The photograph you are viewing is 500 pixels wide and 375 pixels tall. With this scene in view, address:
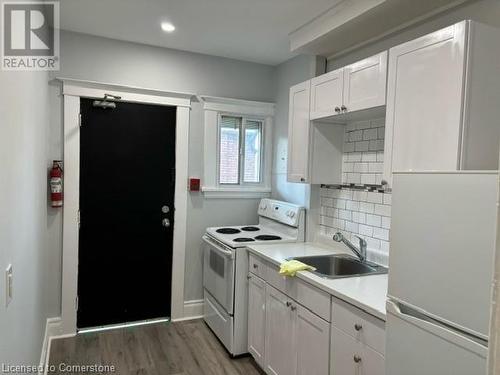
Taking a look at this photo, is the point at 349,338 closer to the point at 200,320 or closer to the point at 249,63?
the point at 200,320

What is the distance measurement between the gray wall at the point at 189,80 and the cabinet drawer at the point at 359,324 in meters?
2.02

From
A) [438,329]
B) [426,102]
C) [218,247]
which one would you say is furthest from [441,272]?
[218,247]

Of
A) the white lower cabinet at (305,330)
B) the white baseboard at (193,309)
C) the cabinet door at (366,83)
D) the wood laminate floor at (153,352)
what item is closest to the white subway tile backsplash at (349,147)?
the cabinet door at (366,83)

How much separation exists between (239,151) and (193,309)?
171cm

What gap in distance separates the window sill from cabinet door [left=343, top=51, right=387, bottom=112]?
66.6 inches

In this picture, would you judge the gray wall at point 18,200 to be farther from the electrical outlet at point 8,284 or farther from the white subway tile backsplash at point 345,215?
the white subway tile backsplash at point 345,215

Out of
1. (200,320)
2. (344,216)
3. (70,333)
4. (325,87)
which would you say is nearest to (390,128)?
(325,87)

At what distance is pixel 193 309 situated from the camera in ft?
12.0

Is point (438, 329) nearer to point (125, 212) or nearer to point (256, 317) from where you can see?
point (256, 317)

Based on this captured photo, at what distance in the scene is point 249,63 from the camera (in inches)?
149

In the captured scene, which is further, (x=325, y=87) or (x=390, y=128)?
(x=325, y=87)

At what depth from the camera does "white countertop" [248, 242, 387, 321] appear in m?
1.69

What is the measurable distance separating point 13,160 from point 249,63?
2.80 metres

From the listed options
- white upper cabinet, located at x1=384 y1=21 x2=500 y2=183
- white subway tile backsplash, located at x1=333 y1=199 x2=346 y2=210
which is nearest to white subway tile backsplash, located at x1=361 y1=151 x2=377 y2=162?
white subway tile backsplash, located at x1=333 y1=199 x2=346 y2=210
